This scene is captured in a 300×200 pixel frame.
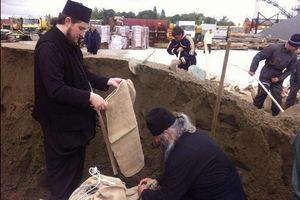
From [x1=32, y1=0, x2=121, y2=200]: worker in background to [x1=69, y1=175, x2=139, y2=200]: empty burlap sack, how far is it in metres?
0.47

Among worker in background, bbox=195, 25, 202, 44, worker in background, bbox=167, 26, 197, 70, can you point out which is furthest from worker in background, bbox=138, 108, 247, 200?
worker in background, bbox=195, 25, 202, 44

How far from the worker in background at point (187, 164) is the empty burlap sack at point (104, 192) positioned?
0.23 meters

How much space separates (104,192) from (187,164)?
655 mm

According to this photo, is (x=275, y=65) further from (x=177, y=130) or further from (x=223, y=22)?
(x=223, y=22)

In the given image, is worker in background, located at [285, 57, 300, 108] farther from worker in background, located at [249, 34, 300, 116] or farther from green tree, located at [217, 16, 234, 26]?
green tree, located at [217, 16, 234, 26]

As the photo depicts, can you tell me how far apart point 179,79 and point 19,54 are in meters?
1.97

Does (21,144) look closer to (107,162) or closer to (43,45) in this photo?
(107,162)

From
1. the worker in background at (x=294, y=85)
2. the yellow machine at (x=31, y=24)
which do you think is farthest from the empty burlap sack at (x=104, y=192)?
the yellow machine at (x=31, y=24)

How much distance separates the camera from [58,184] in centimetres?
322

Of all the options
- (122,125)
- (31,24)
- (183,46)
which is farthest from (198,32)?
(122,125)

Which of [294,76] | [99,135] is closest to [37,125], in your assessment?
[99,135]

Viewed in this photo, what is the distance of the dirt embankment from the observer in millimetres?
3547

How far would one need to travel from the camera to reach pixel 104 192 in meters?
2.64

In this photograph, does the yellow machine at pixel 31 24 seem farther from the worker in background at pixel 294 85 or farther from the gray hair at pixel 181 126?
the gray hair at pixel 181 126
